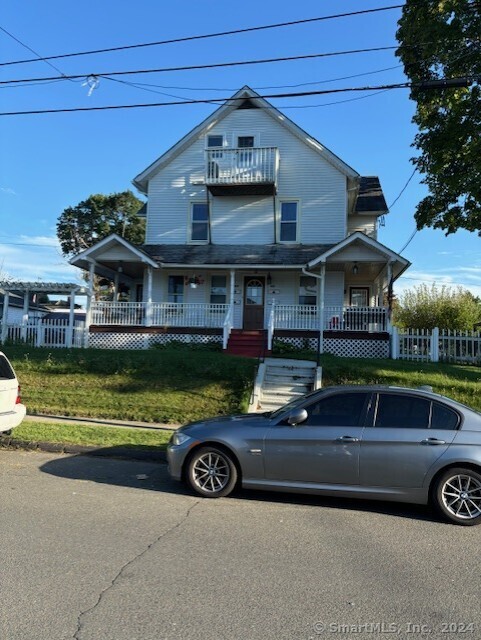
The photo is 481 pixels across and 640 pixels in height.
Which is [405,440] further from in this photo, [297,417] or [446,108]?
[446,108]

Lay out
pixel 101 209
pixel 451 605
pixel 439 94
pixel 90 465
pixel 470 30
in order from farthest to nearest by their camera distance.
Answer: pixel 101 209 → pixel 439 94 → pixel 470 30 → pixel 90 465 → pixel 451 605

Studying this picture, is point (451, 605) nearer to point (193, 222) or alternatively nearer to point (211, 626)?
point (211, 626)

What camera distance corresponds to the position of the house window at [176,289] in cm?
2270

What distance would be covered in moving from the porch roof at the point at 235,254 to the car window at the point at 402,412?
1364 cm

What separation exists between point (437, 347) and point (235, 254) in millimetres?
8694

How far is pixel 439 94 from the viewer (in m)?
15.2

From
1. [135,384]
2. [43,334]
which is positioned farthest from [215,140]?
[135,384]

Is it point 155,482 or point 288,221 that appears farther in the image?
point 288,221

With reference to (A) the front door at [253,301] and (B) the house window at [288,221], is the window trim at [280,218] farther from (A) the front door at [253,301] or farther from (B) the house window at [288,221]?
(A) the front door at [253,301]

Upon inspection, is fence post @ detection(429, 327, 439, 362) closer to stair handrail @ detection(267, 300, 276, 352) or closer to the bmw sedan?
stair handrail @ detection(267, 300, 276, 352)

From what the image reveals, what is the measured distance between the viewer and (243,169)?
2150 centimetres

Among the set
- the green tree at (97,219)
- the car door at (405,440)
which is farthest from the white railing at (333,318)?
the green tree at (97,219)

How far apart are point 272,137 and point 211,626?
850 inches

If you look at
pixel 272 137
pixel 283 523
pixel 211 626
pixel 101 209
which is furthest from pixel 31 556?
pixel 101 209
